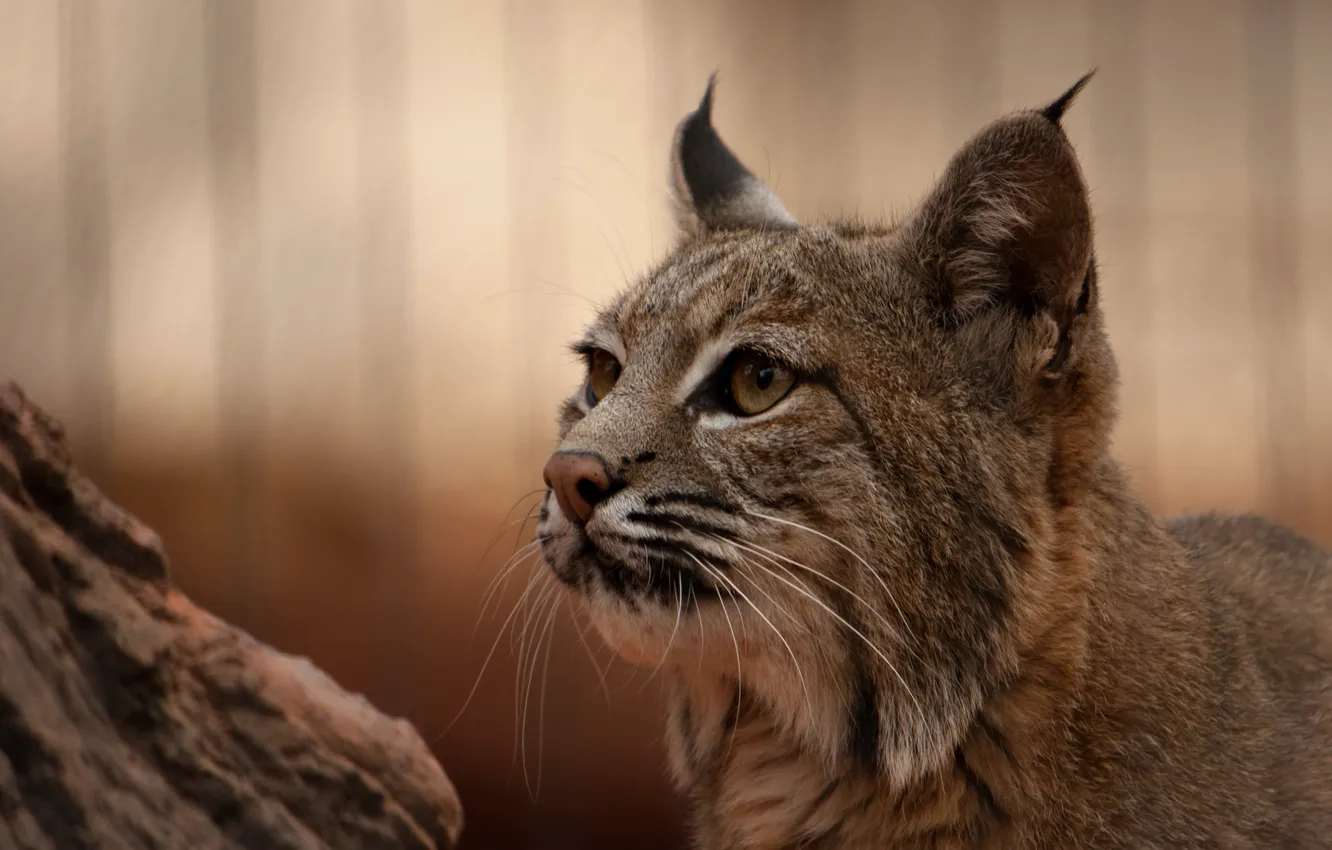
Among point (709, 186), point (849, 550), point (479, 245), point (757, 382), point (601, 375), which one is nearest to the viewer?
point (849, 550)

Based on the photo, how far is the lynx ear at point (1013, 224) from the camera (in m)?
2.12

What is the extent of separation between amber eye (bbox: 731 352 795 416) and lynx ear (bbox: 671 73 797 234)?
2.58 feet

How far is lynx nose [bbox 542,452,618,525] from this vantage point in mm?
2117

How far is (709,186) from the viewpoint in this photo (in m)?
3.13

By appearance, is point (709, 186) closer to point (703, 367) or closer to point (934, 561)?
point (703, 367)

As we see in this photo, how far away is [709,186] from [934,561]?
132 centimetres

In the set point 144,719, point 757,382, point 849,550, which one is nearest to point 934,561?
point 849,550

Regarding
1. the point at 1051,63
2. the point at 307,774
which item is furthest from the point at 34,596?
the point at 1051,63

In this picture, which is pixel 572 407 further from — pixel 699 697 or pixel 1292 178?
pixel 1292 178

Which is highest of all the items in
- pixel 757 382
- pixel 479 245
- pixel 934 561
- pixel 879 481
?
pixel 479 245

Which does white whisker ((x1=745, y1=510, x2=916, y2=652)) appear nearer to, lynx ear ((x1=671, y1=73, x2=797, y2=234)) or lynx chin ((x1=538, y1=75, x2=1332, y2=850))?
lynx chin ((x1=538, y1=75, x2=1332, y2=850))

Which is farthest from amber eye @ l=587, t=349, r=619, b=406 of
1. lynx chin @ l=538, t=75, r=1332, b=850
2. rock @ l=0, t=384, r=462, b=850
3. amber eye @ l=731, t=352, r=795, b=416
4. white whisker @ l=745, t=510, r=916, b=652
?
rock @ l=0, t=384, r=462, b=850

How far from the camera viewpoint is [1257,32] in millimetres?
4504

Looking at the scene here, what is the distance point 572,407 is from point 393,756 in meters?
0.84
